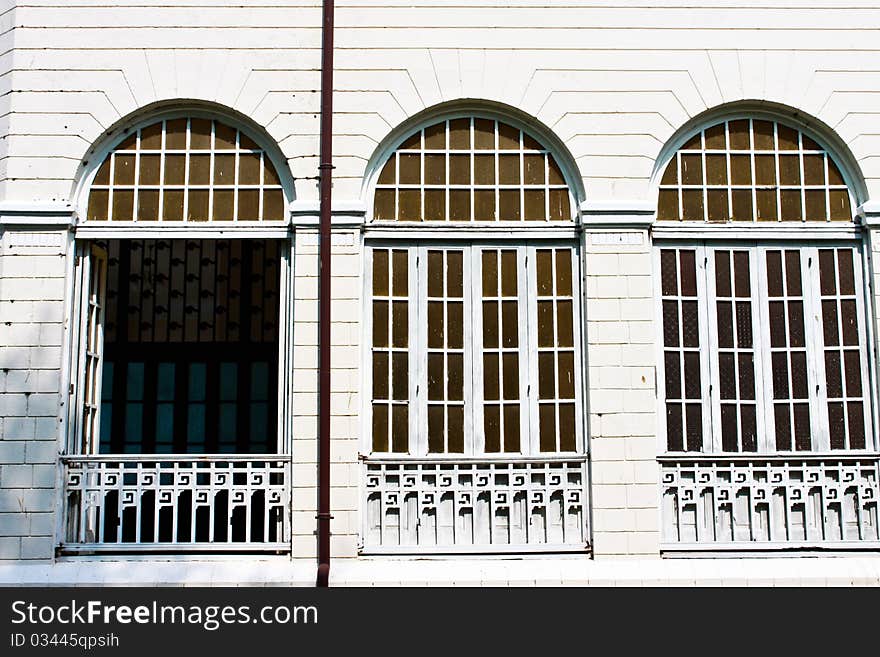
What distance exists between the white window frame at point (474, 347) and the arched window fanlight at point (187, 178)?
1161mm

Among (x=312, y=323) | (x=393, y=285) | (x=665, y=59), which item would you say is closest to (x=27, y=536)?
A: (x=312, y=323)

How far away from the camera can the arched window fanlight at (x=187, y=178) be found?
10164 mm

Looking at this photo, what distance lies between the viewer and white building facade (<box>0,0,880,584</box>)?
383 inches

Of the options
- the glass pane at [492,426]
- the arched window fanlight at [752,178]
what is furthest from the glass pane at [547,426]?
the arched window fanlight at [752,178]

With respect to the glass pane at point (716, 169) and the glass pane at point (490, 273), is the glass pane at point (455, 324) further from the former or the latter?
the glass pane at point (716, 169)

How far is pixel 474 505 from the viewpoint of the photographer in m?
9.73

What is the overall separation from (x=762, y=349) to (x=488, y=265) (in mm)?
2591

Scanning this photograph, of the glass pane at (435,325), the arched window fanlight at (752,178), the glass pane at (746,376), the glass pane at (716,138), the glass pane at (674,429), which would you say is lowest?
the glass pane at (674,429)

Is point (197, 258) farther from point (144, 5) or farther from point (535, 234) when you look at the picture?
point (535, 234)

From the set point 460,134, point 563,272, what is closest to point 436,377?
point 563,272

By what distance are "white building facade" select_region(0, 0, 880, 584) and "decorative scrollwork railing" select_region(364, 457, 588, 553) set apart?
0.03m

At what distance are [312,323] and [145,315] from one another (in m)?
5.19

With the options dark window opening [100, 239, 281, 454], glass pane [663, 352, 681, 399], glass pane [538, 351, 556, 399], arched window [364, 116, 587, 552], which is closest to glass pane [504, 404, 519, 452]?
arched window [364, 116, 587, 552]

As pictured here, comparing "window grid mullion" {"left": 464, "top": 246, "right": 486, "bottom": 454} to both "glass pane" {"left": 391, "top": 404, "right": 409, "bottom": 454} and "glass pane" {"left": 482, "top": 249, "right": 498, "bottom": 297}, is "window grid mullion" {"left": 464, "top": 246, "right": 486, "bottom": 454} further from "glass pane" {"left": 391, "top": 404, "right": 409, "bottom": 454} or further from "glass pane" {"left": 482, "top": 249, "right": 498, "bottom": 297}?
"glass pane" {"left": 391, "top": 404, "right": 409, "bottom": 454}
